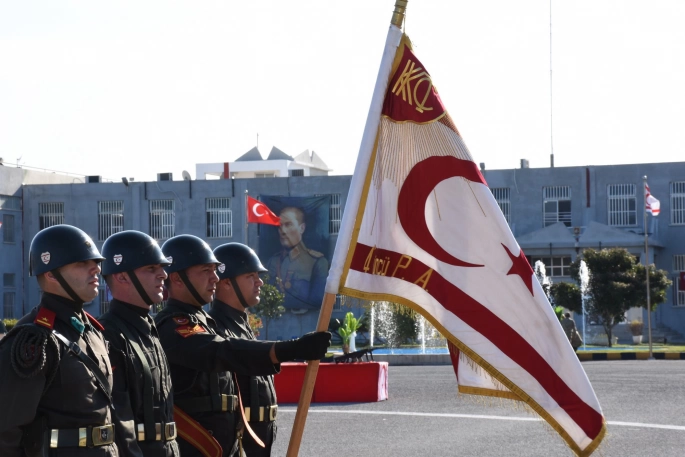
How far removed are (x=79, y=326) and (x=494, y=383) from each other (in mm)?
2072

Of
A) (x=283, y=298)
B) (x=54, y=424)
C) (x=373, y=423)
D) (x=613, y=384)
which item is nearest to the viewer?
(x=54, y=424)

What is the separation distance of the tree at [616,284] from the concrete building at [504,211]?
4.28 metres

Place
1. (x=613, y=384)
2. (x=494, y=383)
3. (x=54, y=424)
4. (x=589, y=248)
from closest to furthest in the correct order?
(x=54, y=424), (x=494, y=383), (x=613, y=384), (x=589, y=248)

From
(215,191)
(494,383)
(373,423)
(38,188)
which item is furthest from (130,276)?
(38,188)

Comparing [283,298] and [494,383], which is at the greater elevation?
[494,383]

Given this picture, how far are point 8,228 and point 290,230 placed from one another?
15.6 meters

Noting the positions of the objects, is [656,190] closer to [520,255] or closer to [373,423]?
[373,423]

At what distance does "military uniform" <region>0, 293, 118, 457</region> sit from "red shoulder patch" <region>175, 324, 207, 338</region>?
947 mm

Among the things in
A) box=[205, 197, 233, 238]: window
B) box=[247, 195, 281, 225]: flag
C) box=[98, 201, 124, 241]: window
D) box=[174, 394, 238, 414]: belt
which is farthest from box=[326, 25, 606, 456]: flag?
box=[98, 201, 124, 241]: window

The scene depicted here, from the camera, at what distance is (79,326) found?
4.64m

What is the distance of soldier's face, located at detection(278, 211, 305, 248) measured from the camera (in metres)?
54.7

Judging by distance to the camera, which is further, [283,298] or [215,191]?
[215,191]

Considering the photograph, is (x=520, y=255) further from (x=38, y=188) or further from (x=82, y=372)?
(x=38, y=188)

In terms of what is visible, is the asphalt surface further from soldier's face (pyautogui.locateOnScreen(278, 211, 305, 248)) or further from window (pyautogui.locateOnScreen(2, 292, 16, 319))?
window (pyautogui.locateOnScreen(2, 292, 16, 319))
